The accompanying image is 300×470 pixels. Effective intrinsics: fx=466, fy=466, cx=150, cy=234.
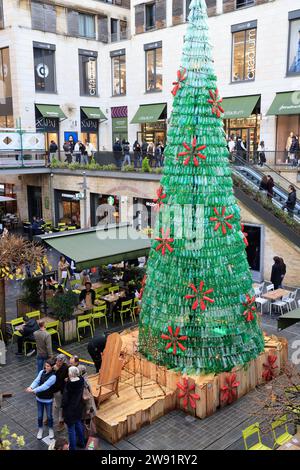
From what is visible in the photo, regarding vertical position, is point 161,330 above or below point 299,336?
above

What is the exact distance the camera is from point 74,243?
559 inches

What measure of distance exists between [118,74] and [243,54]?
1177cm

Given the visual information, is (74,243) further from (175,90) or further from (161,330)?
(175,90)

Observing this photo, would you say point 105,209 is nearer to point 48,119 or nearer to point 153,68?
point 48,119

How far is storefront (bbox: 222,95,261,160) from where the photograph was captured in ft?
84.1

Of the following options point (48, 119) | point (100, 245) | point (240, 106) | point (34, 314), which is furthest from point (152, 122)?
point (34, 314)

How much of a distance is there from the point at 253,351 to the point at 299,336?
3.78m

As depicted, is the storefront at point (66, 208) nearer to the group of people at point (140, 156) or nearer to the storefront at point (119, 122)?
the group of people at point (140, 156)

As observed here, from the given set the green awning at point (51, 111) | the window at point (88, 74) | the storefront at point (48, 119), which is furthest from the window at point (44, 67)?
the window at point (88, 74)

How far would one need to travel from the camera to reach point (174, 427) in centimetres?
903

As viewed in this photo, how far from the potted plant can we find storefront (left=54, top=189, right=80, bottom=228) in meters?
15.8

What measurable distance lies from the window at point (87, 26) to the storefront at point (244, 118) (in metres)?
14.0

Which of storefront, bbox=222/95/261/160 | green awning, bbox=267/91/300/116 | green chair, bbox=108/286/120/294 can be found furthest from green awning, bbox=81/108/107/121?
green chair, bbox=108/286/120/294

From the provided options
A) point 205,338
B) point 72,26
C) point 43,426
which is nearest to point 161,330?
point 205,338
